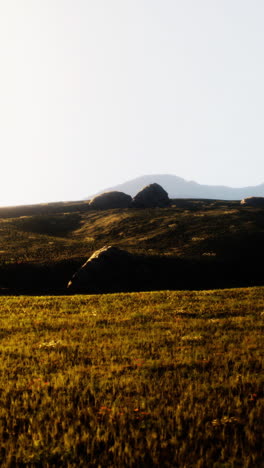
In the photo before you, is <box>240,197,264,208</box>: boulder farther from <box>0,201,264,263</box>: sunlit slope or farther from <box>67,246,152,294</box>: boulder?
<box>67,246,152,294</box>: boulder

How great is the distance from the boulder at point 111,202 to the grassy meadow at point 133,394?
297 ft

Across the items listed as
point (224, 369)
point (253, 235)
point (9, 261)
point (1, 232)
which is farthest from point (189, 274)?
point (1, 232)

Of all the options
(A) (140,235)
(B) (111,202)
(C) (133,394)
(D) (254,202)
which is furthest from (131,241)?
(D) (254,202)

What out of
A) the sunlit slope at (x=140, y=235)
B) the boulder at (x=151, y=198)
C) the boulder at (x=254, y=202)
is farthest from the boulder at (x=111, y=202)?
the boulder at (x=254, y=202)

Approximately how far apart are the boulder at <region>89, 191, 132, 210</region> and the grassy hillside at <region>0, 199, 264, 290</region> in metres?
20.8

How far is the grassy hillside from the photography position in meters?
41.5

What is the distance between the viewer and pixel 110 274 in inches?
1394

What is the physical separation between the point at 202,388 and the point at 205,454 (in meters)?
2.40

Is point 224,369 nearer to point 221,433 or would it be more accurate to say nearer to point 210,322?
point 221,433

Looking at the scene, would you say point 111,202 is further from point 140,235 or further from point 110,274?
point 110,274

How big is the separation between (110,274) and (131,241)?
21.8 m

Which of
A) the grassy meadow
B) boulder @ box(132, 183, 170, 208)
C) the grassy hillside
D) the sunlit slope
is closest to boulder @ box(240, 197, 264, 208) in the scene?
boulder @ box(132, 183, 170, 208)

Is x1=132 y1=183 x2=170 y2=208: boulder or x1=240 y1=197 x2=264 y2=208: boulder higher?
x1=132 y1=183 x2=170 y2=208: boulder

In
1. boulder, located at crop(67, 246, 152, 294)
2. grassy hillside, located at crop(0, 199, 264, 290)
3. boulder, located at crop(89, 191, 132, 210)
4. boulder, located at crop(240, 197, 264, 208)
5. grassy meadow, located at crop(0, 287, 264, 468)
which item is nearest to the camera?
grassy meadow, located at crop(0, 287, 264, 468)
